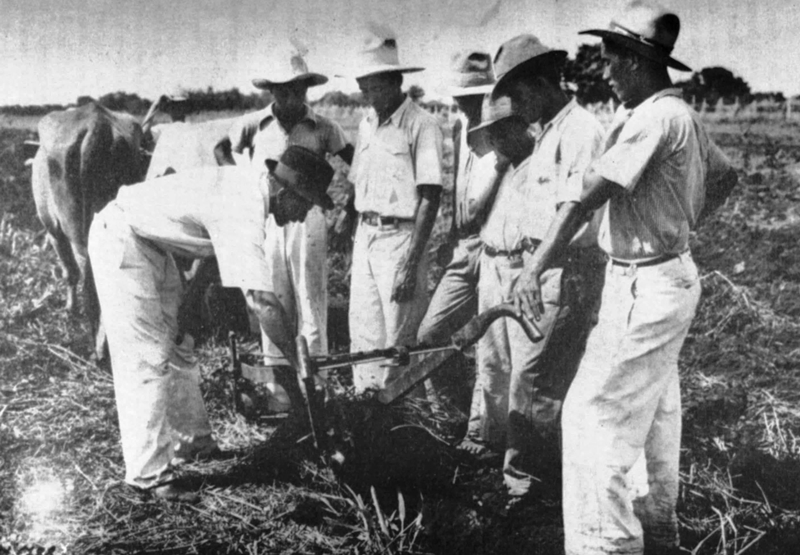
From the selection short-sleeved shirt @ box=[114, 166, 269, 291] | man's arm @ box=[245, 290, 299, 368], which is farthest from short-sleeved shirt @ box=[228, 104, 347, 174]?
man's arm @ box=[245, 290, 299, 368]

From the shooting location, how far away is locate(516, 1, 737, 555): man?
96.7 inches

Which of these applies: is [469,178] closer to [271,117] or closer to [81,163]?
[271,117]

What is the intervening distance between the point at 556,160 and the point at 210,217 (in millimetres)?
1519

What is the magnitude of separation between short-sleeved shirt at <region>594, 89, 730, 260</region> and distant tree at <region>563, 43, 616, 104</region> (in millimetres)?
1120

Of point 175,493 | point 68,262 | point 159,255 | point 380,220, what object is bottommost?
point 175,493

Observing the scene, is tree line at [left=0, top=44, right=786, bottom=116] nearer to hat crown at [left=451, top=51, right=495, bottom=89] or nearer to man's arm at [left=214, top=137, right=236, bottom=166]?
hat crown at [left=451, top=51, right=495, bottom=89]

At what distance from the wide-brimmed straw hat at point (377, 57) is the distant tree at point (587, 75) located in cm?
100

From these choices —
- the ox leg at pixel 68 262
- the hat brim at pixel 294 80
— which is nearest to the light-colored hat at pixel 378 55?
the hat brim at pixel 294 80

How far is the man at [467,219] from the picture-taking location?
3793 mm

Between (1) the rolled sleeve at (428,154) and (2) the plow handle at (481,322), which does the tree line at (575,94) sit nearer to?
(1) the rolled sleeve at (428,154)

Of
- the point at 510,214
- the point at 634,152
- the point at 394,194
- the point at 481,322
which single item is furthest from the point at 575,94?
the point at 634,152

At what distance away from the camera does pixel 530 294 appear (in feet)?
8.61

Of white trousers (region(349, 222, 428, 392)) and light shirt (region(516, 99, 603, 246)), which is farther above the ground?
light shirt (region(516, 99, 603, 246))

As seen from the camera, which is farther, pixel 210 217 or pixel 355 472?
pixel 210 217
